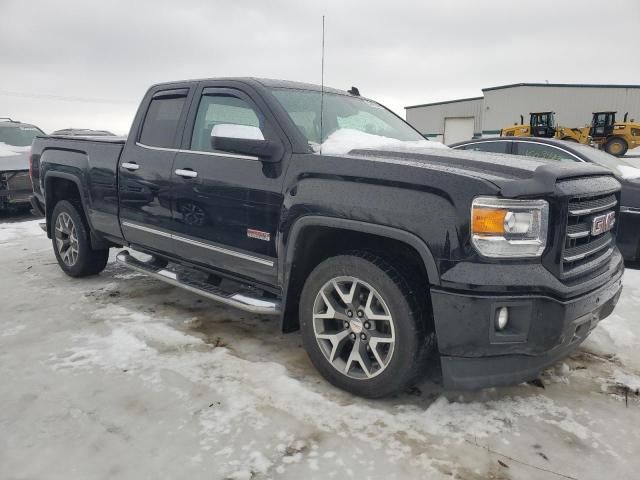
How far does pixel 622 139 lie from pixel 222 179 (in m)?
24.3

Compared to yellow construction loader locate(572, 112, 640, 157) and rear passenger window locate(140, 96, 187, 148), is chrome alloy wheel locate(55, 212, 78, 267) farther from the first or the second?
yellow construction loader locate(572, 112, 640, 157)

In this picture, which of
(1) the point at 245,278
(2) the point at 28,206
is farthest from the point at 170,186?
(2) the point at 28,206

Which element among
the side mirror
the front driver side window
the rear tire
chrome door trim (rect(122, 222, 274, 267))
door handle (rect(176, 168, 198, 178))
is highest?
the front driver side window

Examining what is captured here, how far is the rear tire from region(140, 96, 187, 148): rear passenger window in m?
1.41

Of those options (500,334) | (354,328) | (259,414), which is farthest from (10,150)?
(500,334)

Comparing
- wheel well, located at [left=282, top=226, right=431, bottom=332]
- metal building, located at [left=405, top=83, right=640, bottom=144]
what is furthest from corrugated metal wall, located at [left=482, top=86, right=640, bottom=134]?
wheel well, located at [left=282, top=226, right=431, bottom=332]

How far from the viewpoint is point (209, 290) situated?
3.50 m

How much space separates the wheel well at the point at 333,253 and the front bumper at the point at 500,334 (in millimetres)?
264

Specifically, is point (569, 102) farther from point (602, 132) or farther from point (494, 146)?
point (494, 146)

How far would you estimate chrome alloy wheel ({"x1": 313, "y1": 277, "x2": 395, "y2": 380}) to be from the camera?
267 cm

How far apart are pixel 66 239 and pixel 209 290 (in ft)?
8.54

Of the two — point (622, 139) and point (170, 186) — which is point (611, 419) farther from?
point (622, 139)

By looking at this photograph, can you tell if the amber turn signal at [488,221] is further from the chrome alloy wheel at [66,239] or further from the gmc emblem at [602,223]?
the chrome alloy wheel at [66,239]

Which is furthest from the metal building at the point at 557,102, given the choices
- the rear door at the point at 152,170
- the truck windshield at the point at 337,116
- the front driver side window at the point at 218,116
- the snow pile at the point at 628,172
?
the front driver side window at the point at 218,116
